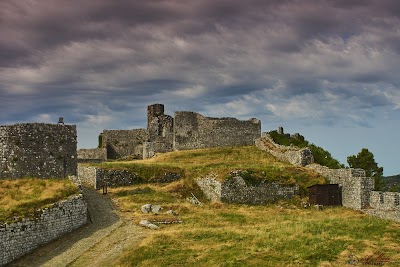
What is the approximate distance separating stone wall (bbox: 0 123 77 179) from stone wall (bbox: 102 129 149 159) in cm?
4194

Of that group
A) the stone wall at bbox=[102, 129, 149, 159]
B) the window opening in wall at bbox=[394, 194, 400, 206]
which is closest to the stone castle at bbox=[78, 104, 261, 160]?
the stone wall at bbox=[102, 129, 149, 159]

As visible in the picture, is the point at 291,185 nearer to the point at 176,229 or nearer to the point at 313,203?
the point at 313,203

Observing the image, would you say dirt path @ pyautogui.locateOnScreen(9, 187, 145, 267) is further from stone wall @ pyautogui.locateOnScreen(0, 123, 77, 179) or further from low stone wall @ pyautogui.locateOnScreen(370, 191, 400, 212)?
low stone wall @ pyautogui.locateOnScreen(370, 191, 400, 212)

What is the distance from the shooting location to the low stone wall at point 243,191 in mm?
42719

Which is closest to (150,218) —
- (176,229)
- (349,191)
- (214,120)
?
(176,229)

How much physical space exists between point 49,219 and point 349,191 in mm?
27607

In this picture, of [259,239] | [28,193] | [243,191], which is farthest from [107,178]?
[259,239]

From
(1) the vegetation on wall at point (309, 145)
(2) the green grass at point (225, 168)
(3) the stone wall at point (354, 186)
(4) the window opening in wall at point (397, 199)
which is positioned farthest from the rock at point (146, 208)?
(1) the vegetation on wall at point (309, 145)

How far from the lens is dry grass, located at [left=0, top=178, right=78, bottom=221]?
28.3 meters

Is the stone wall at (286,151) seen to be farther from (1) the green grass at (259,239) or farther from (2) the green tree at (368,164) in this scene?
(1) the green grass at (259,239)

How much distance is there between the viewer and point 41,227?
2878 centimetres

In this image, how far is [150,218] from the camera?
33.7 metres

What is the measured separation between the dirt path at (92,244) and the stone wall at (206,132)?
3338cm

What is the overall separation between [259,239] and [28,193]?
16808mm
